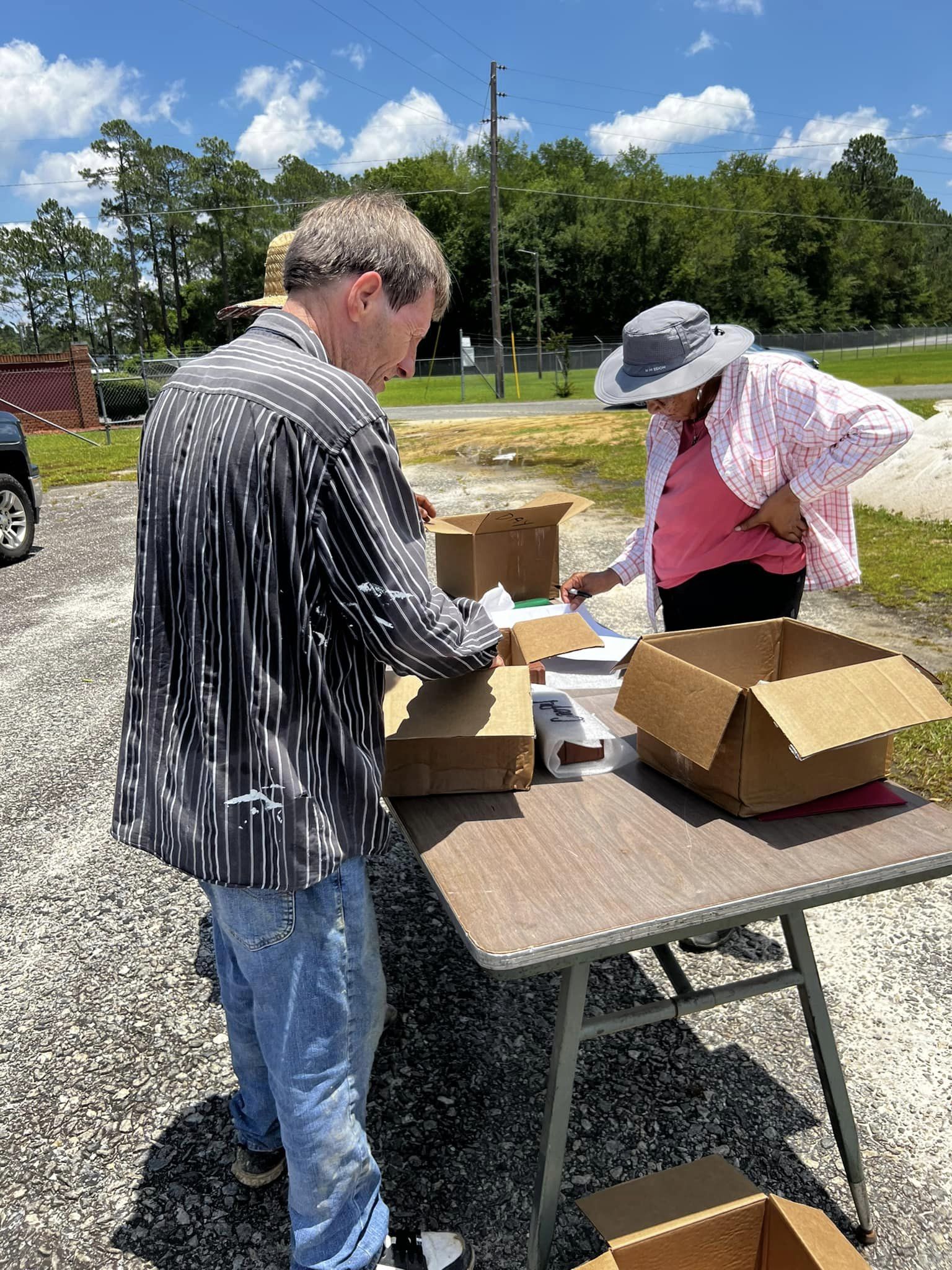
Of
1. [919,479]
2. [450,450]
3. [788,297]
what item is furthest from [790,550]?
[788,297]

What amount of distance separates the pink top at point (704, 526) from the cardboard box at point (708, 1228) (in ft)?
4.92

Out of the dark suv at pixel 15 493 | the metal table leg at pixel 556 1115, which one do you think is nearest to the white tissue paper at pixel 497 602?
the metal table leg at pixel 556 1115

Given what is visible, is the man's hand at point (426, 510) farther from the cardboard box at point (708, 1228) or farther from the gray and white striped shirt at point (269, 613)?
the cardboard box at point (708, 1228)

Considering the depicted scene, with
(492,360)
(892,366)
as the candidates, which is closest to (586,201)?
(492,360)

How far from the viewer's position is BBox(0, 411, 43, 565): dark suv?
8258mm

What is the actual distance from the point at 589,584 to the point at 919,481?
8071 millimetres

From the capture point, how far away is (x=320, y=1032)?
144 cm

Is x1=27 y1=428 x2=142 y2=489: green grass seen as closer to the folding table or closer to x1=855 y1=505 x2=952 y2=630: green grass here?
x1=855 y1=505 x2=952 y2=630: green grass

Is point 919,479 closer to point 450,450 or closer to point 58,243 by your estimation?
point 450,450

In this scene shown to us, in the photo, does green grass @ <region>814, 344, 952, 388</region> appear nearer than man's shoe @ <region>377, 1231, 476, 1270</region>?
No

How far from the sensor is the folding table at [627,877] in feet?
4.45

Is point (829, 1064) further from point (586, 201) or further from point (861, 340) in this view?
point (586, 201)

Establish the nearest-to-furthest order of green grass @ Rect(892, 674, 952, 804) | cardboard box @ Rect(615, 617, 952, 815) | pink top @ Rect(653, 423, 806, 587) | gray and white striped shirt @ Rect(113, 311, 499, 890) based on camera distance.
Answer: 1. gray and white striped shirt @ Rect(113, 311, 499, 890)
2. cardboard box @ Rect(615, 617, 952, 815)
3. pink top @ Rect(653, 423, 806, 587)
4. green grass @ Rect(892, 674, 952, 804)

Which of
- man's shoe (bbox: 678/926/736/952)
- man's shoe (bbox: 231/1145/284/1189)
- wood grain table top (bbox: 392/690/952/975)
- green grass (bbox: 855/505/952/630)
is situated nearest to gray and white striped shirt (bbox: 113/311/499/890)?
wood grain table top (bbox: 392/690/952/975)
